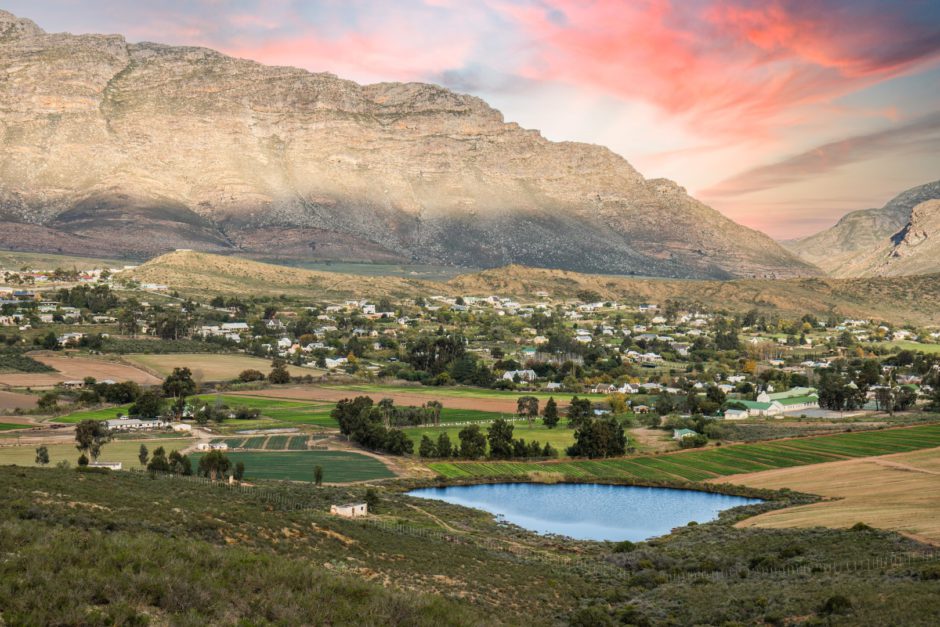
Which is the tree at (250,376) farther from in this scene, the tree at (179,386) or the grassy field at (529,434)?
the grassy field at (529,434)

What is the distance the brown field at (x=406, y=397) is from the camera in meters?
79.2

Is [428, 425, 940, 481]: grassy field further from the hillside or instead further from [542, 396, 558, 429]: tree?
the hillside

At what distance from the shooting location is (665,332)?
14200 centimetres

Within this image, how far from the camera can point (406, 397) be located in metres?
82.7

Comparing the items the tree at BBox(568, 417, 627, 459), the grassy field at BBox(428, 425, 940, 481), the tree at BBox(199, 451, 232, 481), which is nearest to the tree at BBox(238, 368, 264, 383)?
the grassy field at BBox(428, 425, 940, 481)

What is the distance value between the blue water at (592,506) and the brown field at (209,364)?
44110 millimetres

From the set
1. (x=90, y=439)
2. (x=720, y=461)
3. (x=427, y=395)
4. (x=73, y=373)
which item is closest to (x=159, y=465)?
(x=90, y=439)

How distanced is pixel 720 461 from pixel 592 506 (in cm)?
1412

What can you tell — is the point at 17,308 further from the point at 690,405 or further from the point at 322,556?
the point at 322,556

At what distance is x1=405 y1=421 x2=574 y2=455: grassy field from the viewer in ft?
210

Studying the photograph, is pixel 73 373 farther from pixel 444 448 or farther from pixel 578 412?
pixel 578 412

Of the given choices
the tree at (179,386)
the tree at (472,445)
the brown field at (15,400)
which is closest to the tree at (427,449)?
the tree at (472,445)

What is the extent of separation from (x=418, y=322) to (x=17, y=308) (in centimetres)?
5756

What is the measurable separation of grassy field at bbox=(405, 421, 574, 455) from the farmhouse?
22325 mm
